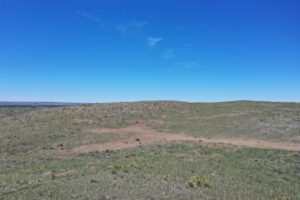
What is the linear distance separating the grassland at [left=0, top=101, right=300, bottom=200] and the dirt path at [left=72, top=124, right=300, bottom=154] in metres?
0.69

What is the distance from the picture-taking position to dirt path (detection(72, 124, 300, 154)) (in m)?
29.9

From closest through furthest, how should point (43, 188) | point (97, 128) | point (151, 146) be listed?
point (43, 188) → point (151, 146) → point (97, 128)

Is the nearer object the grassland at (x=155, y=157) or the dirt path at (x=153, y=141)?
the grassland at (x=155, y=157)

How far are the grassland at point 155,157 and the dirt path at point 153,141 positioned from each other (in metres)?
0.69

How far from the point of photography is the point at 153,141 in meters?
32.3

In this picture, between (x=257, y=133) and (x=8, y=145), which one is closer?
(x=8, y=145)

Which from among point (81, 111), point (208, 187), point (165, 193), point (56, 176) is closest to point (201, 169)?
point (208, 187)

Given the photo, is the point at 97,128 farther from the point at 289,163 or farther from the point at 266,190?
the point at 266,190

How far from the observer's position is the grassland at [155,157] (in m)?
14.8

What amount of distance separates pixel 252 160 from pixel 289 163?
6.67ft

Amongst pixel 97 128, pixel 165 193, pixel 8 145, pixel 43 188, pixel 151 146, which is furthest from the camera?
pixel 97 128

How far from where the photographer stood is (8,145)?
3372 cm

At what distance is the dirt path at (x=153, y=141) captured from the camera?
29.9 m

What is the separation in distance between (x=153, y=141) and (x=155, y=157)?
9.42 m
